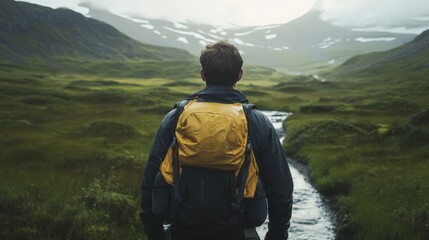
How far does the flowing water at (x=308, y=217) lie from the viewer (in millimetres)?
14844

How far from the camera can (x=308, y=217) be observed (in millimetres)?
16672

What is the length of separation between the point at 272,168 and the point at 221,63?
1.47m

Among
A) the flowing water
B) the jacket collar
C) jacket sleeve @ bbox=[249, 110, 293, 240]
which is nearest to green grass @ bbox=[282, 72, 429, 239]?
the flowing water

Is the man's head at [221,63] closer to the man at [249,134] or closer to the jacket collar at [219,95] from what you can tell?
the man at [249,134]

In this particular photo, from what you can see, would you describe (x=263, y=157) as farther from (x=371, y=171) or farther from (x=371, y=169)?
(x=371, y=169)

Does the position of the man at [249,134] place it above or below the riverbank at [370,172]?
above

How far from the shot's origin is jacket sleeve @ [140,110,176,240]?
208 inches

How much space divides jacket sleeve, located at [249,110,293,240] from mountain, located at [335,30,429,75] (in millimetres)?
110789

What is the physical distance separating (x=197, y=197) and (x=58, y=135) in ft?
92.0

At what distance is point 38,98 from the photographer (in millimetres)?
50812

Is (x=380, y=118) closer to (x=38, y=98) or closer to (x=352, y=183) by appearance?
(x=352, y=183)

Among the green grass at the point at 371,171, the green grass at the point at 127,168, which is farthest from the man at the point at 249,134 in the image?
the green grass at the point at 371,171

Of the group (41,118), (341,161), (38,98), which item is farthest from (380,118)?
(38,98)

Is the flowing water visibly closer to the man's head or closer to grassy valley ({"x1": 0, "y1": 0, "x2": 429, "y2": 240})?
grassy valley ({"x1": 0, "y1": 0, "x2": 429, "y2": 240})
